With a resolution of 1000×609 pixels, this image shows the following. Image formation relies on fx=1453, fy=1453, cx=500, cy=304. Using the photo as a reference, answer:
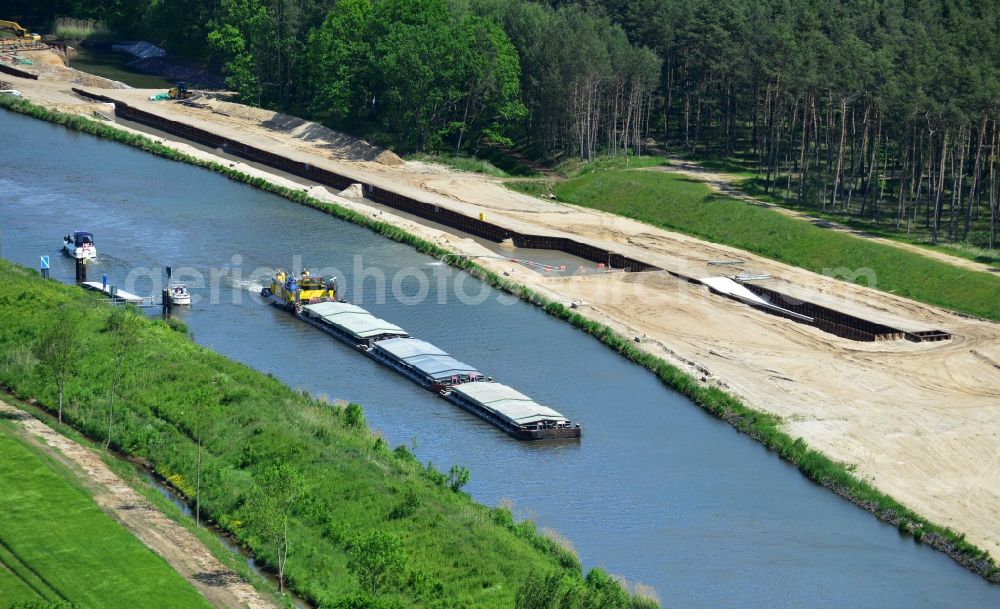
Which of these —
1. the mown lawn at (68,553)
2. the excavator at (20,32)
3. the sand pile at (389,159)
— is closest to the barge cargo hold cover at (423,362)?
the mown lawn at (68,553)

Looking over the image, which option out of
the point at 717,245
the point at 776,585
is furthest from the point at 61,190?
the point at 776,585

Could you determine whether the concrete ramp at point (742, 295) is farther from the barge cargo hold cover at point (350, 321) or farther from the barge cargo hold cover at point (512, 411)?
the barge cargo hold cover at point (512, 411)

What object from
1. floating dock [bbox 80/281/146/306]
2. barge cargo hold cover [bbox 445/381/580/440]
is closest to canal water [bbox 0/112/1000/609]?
barge cargo hold cover [bbox 445/381/580/440]

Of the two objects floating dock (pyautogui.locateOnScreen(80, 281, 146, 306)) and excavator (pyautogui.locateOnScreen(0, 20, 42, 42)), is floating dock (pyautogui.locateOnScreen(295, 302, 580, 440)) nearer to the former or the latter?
floating dock (pyautogui.locateOnScreen(80, 281, 146, 306))

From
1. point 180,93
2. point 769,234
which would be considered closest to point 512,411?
point 769,234

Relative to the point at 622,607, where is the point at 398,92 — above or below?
above

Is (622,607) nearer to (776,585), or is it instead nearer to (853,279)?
(776,585)

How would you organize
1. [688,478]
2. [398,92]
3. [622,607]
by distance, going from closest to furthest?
[622,607] < [688,478] < [398,92]
